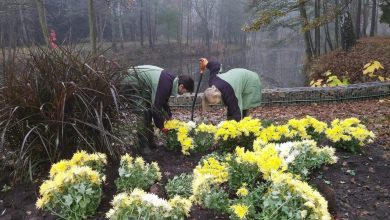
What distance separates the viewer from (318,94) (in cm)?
841

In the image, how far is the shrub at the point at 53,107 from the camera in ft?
12.0

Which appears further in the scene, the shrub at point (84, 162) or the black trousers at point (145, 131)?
the black trousers at point (145, 131)

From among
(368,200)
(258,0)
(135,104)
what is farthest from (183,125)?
(258,0)

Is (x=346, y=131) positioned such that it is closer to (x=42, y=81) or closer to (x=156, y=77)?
(x=156, y=77)

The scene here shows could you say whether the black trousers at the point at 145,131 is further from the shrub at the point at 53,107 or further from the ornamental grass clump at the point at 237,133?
the ornamental grass clump at the point at 237,133

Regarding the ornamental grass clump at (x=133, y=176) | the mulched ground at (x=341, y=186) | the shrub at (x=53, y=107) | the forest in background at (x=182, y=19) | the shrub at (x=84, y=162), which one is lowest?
the mulched ground at (x=341, y=186)

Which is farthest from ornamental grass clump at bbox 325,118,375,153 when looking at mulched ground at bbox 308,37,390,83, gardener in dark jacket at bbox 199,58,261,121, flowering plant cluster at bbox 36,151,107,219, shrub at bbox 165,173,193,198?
mulched ground at bbox 308,37,390,83

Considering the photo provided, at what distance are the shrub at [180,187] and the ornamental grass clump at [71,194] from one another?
0.64 m

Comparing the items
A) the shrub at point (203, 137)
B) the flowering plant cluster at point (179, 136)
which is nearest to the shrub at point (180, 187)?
the flowering plant cluster at point (179, 136)

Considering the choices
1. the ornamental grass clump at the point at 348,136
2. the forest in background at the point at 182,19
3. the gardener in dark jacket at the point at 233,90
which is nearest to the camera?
the ornamental grass clump at the point at 348,136

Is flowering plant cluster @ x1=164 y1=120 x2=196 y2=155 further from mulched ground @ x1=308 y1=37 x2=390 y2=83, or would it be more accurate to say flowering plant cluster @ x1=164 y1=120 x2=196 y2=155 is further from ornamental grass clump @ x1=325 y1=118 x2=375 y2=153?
mulched ground @ x1=308 y1=37 x2=390 y2=83

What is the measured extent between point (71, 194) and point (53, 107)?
103 cm

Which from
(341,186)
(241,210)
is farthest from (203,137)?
(241,210)

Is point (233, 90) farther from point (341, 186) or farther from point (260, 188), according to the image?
point (260, 188)
